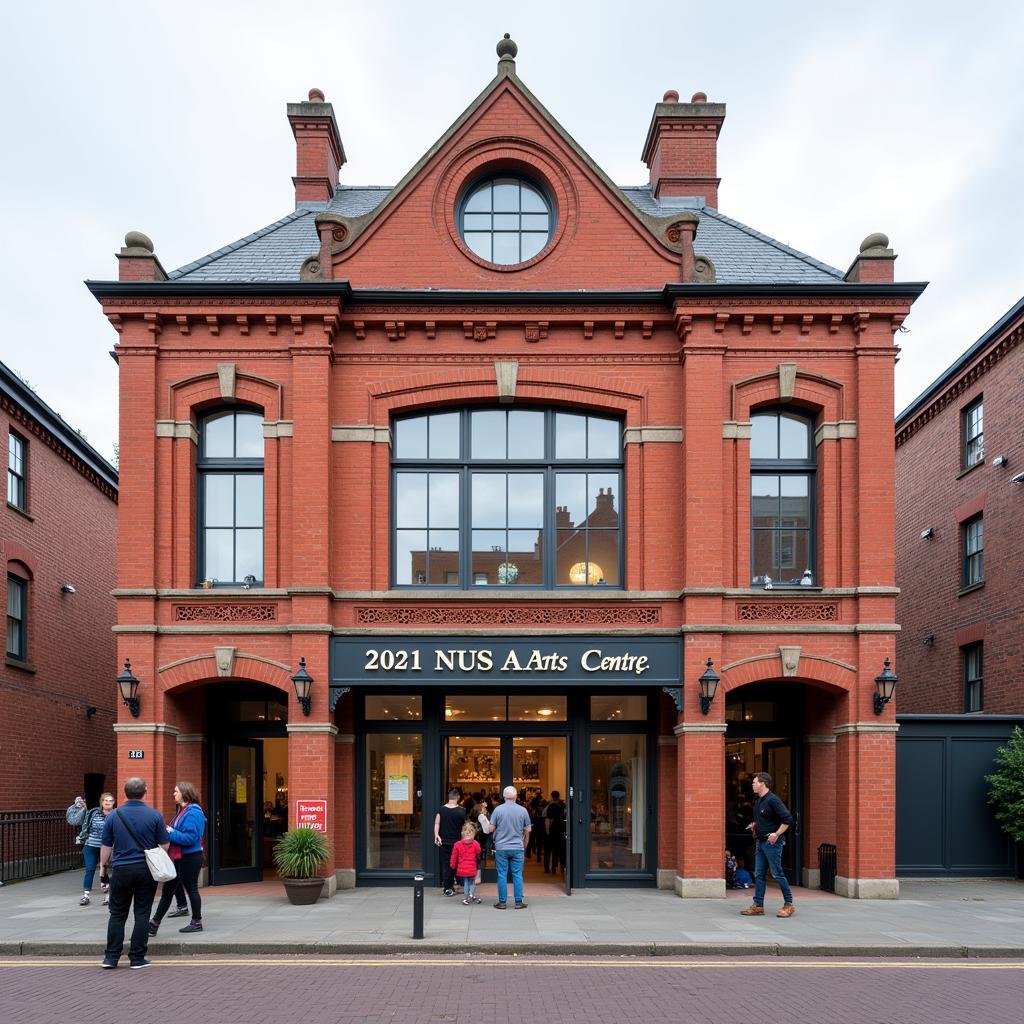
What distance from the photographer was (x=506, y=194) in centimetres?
1722

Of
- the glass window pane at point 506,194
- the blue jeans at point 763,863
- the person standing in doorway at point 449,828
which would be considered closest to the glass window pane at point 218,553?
the person standing in doorway at point 449,828

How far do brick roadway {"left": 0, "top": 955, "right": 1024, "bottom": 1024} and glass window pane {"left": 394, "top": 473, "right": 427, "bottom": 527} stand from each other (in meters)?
7.06

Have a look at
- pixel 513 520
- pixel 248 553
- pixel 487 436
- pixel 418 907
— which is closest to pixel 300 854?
pixel 418 907

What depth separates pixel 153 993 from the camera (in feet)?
31.3

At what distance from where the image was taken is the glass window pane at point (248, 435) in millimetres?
16422

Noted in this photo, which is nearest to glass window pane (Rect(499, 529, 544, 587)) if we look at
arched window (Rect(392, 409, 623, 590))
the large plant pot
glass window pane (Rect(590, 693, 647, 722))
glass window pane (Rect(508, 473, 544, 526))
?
arched window (Rect(392, 409, 623, 590))

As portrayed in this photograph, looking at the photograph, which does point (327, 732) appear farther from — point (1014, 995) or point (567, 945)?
point (1014, 995)

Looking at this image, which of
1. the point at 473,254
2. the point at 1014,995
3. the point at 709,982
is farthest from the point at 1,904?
the point at 1014,995

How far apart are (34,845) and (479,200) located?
1403cm

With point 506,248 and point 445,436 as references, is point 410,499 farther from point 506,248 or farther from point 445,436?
point 506,248

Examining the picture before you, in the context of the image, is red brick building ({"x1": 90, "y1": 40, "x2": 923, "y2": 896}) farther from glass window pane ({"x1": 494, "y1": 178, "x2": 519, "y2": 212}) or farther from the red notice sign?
glass window pane ({"x1": 494, "y1": 178, "x2": 519, "y2": 212})

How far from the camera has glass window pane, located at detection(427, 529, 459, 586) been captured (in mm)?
16234

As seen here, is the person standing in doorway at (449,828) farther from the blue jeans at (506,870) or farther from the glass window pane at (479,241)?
the glass window pane at (479,241)

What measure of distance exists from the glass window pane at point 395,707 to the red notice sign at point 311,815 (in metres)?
1.84
